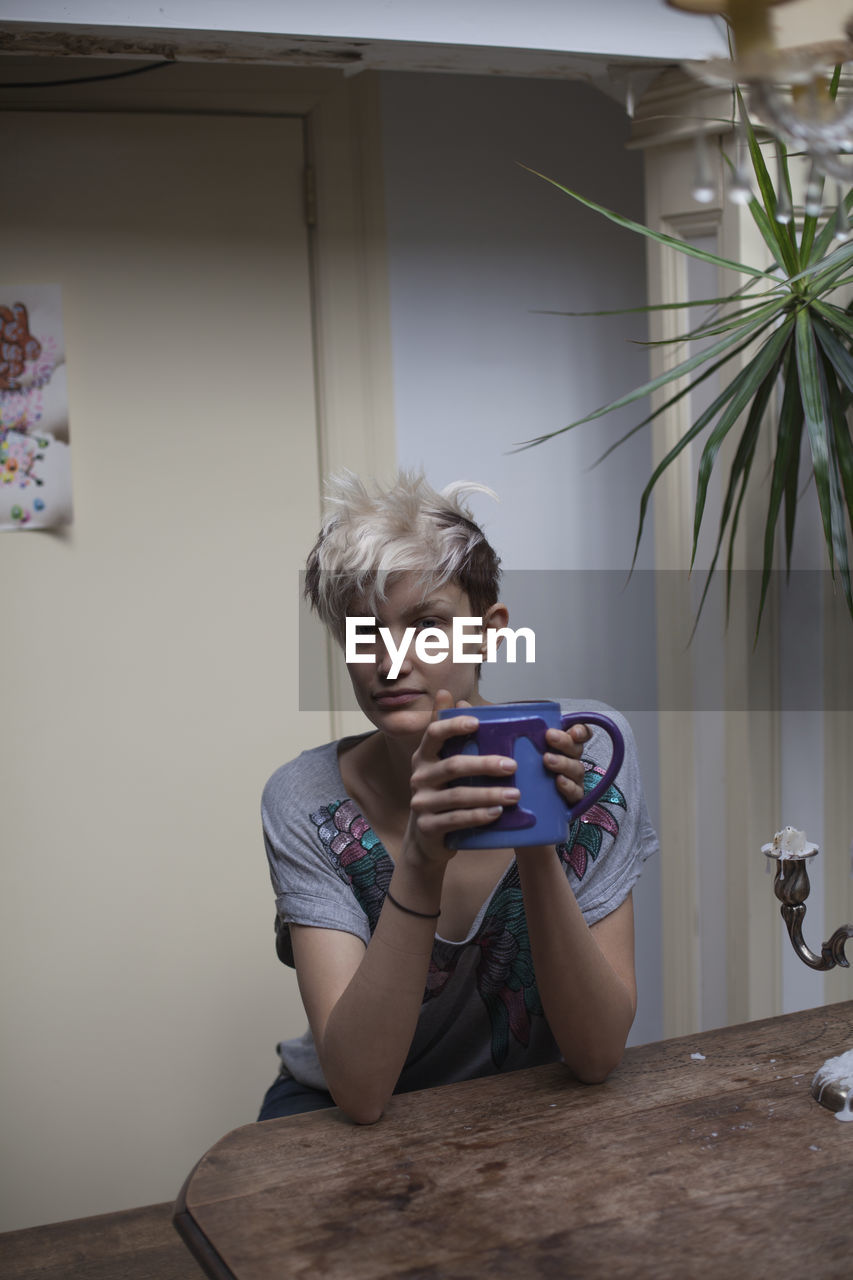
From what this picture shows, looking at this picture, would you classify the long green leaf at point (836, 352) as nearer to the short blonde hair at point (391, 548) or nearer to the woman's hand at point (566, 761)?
the short blonde hair at point (391, 548)

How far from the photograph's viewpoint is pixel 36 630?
2307 millimetres

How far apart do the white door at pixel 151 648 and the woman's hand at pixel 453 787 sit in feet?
4.77

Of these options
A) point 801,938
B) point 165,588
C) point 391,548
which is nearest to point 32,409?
point 165,588

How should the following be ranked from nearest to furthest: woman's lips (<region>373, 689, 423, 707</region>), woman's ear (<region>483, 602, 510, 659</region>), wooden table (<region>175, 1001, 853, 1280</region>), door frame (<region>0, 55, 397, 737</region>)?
1. wooden table (<region>175, 1001, 853, 1280</region>)
2. woman's lips (<region>373, 689, 423, 707</region>)
3. woman's ear (<region>483, 602, 510, 659</region>)
4. door frame (<region>0, 55, 397, 737</region>)

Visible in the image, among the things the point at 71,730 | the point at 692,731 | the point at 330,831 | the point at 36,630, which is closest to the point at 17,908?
the point at 71,730

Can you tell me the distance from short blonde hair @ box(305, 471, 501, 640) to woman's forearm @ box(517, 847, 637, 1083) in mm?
348

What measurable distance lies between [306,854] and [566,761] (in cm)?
48

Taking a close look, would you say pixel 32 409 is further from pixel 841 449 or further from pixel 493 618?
pixel 841 449

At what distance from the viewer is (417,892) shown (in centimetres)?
111

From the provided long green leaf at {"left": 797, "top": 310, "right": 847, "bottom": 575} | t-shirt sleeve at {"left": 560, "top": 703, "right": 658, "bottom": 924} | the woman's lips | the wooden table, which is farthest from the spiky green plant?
the wooden table

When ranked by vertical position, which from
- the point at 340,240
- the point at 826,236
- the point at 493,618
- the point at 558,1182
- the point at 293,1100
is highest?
the point at 340,240

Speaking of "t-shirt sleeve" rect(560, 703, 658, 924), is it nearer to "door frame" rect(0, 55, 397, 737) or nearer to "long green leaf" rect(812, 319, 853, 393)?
"long green leaf" rect(812, 319, 853, 393)

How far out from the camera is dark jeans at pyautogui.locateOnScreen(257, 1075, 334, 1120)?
57.2 inches

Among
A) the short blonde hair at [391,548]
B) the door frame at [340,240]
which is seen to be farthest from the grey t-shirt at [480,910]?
the door frame at [340,240]
